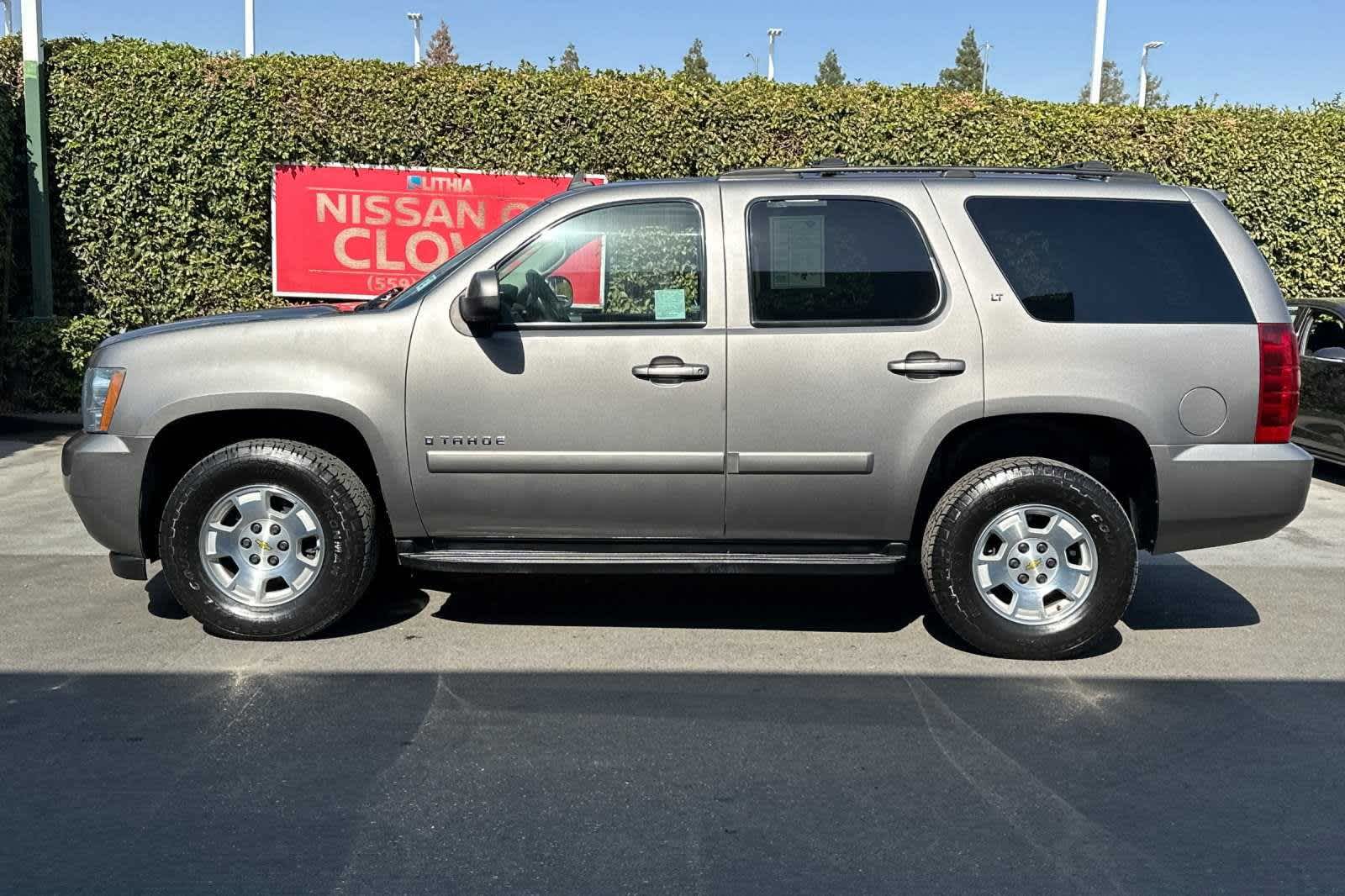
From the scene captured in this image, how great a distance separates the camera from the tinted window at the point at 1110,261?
520 cm

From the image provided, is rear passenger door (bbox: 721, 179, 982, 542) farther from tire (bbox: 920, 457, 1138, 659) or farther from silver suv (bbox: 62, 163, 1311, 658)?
tire (bbox: 920, 457, 1138, 659)

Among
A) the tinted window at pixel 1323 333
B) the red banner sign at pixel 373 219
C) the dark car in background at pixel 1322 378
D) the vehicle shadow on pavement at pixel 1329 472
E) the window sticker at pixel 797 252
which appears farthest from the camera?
the red banner sign at pixel 373 219

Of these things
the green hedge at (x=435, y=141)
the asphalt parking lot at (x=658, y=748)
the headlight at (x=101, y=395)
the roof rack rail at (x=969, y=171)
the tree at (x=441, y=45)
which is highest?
the tree at (x=441, y=45)

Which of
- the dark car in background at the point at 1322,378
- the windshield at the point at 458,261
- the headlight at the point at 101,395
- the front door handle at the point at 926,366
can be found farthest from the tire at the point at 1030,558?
the dark car in background at the point at 1322,378

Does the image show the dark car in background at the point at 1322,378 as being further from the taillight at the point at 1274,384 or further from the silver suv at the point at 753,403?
the silver suv at the point at 753,403

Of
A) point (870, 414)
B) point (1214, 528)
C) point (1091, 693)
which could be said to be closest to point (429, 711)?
point (870, 414)

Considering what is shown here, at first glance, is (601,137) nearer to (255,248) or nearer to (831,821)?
(255,248)

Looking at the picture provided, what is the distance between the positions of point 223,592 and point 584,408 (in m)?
1.72

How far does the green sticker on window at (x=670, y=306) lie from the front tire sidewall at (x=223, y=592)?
1.50 metres

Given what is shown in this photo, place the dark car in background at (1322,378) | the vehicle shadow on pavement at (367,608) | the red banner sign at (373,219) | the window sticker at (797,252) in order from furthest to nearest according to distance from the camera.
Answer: the red banner sign at (373,219)
the dark car in background at (1322,378)
the vehicle shadow on pavement at (367,608)
the window sticker at (797,252)

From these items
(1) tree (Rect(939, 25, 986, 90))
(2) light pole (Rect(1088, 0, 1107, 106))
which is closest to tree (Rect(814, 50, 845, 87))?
(1) tree (Rect(939, 25, 986, 90))

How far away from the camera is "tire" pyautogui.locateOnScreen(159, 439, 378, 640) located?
525 centimetres

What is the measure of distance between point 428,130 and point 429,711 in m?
8.73

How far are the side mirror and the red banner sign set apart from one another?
7.43m
